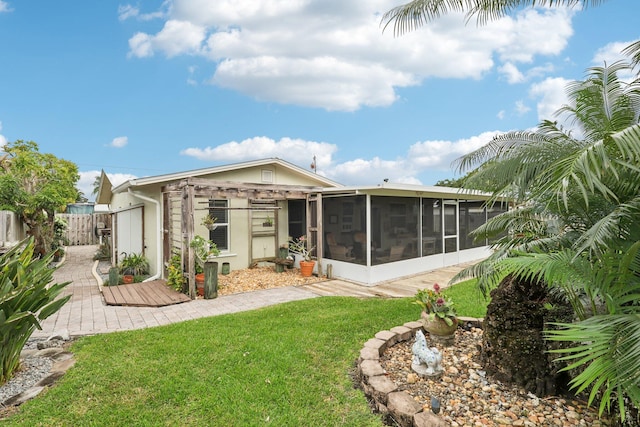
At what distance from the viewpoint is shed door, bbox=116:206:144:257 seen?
34.3ft

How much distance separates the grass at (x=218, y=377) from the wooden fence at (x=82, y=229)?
61.4ft

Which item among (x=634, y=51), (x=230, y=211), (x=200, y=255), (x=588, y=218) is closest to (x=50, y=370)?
(x=200, y=255)

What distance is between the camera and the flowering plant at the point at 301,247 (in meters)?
9.34

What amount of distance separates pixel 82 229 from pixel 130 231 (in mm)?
12159

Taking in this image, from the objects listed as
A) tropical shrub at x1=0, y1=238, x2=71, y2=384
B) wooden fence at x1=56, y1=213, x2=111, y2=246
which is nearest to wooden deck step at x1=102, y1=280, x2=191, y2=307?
tropical shrub at x1=0, y1=238, x2=71, y2=384

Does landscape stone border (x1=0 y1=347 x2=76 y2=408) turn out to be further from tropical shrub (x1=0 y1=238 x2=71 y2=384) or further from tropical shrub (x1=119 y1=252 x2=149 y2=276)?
tropical shrub (x1=119 y1=252 x2=149 y2=276)

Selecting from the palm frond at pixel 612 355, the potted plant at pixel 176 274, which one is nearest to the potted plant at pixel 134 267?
the potted plant at pixel 176 274

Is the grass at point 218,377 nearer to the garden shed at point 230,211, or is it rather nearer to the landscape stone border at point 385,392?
the landscape stone border at point 385,392

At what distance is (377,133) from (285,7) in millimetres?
4960

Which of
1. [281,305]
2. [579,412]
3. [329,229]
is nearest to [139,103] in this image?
[329,229]

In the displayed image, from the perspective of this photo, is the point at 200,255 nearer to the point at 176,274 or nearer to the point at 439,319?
the point at 176,274

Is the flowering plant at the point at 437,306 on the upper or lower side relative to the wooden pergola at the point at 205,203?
lower

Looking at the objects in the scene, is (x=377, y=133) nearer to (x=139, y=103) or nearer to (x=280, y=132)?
(x=280, y=132)

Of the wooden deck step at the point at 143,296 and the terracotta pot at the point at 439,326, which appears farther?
the wooden deck step at the point at 143,296
